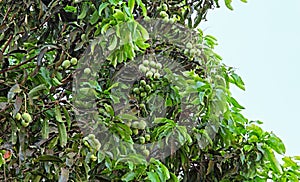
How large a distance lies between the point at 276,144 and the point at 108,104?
0.47 m

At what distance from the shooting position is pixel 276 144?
1.30 m

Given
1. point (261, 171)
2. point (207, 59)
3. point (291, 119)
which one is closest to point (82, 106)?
point (207, 59)

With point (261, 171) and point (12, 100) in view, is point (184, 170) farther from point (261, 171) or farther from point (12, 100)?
point (12, 100)

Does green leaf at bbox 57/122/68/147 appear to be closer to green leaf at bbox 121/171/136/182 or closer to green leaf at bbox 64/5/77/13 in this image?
green leaf at bbox 121/171/136/182

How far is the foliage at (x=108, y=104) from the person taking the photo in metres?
1.03

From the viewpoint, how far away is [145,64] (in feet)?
4.03

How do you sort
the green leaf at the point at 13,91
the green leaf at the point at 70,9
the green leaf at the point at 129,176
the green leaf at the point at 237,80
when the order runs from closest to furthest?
the green leaf at the point at 13,91
the green leaf at the point at 129,176
the green leaf at the point at 70,9
the green leaf at the point at 237,80

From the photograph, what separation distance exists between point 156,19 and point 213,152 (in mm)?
400

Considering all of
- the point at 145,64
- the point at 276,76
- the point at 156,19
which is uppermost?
the point at 156,19

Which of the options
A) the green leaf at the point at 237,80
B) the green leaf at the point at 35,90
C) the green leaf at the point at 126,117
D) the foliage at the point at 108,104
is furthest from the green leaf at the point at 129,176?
the green leaf at the point at 237,80

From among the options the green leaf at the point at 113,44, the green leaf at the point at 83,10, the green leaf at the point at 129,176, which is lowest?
the green leaf at the point at 129,176

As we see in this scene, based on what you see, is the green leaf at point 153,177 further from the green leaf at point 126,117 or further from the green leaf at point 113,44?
the green leaf at point 113,44

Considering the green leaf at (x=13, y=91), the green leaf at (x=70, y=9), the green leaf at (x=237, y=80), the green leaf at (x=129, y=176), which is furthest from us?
the green leaf at (x=237, y=80)

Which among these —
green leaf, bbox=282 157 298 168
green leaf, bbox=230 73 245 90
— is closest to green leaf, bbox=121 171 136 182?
green leaf, bbox=230 73 245 90
